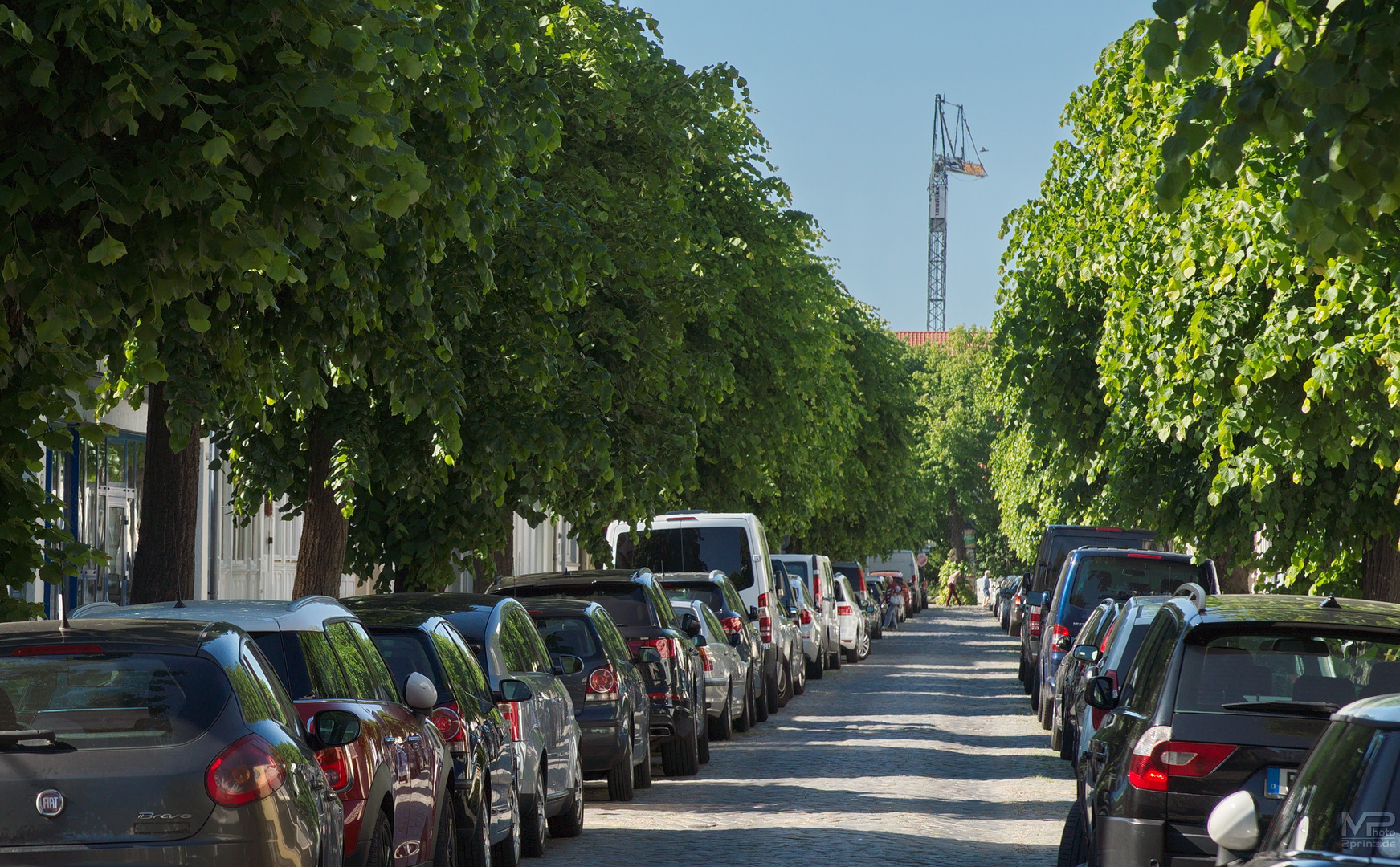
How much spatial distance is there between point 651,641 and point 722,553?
916 cm

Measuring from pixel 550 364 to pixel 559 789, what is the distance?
5.12 meters

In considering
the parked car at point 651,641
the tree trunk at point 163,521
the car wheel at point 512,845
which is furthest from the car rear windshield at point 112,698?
the parked car at point 651,641

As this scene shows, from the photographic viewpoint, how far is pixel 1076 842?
9641 millimetres

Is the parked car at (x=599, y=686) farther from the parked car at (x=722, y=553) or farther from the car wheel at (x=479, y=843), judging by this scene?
the parked car at (x=722, y=553)

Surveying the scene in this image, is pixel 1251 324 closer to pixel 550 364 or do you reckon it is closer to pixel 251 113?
pixel 550 364

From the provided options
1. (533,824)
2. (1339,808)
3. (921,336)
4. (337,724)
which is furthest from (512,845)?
(921,336)

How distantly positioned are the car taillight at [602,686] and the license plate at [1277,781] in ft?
23.0

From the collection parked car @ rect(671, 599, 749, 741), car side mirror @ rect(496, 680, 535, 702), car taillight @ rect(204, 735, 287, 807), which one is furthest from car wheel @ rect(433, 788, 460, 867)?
parked car @ rect(671, 599, 749, 741)

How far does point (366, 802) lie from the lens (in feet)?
25.6

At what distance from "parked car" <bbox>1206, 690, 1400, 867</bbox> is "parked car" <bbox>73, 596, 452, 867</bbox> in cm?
375

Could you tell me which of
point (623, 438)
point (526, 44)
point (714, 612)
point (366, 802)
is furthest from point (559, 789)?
point (714, 612)

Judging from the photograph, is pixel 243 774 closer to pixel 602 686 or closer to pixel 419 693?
pixel 419 693

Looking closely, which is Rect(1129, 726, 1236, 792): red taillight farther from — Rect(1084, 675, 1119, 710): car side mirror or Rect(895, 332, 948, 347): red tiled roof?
Rect(895, 332, 948, 347): red tiled roof

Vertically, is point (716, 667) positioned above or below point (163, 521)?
below
